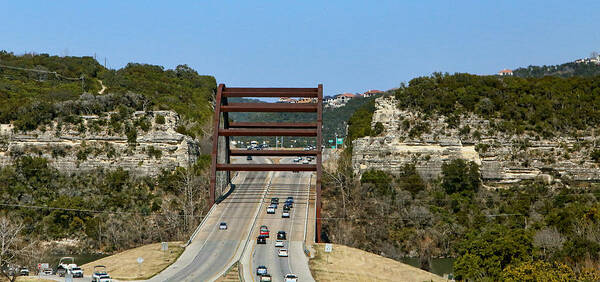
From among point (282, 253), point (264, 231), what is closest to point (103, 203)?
point (264, 231)

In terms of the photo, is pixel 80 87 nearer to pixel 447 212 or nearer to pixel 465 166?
pixel 465 166

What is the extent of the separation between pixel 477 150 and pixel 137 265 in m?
65.8

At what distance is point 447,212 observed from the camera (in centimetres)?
10381

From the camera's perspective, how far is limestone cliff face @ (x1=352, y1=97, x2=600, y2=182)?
113188 millimetres

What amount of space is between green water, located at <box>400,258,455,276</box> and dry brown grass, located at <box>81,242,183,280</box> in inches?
1136

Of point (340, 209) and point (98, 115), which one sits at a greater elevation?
point (98, 115)

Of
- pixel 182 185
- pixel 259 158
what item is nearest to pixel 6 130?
pixel 182 185

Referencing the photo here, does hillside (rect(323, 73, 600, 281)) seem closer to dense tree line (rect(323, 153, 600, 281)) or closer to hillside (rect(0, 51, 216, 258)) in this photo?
dense tree line (rect(323, 153, 600, 281))

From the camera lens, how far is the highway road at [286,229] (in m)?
63.0

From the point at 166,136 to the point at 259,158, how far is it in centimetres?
2911

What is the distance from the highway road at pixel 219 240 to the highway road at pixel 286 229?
53.8 inches

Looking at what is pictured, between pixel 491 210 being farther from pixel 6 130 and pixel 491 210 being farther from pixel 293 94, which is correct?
pixel 6 130

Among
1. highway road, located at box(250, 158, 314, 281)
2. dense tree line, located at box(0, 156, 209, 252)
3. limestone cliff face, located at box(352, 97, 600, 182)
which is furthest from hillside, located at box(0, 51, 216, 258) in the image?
limestone cliff face, located at box(352, 97, 600, 182)

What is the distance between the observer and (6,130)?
114000 millimetres
